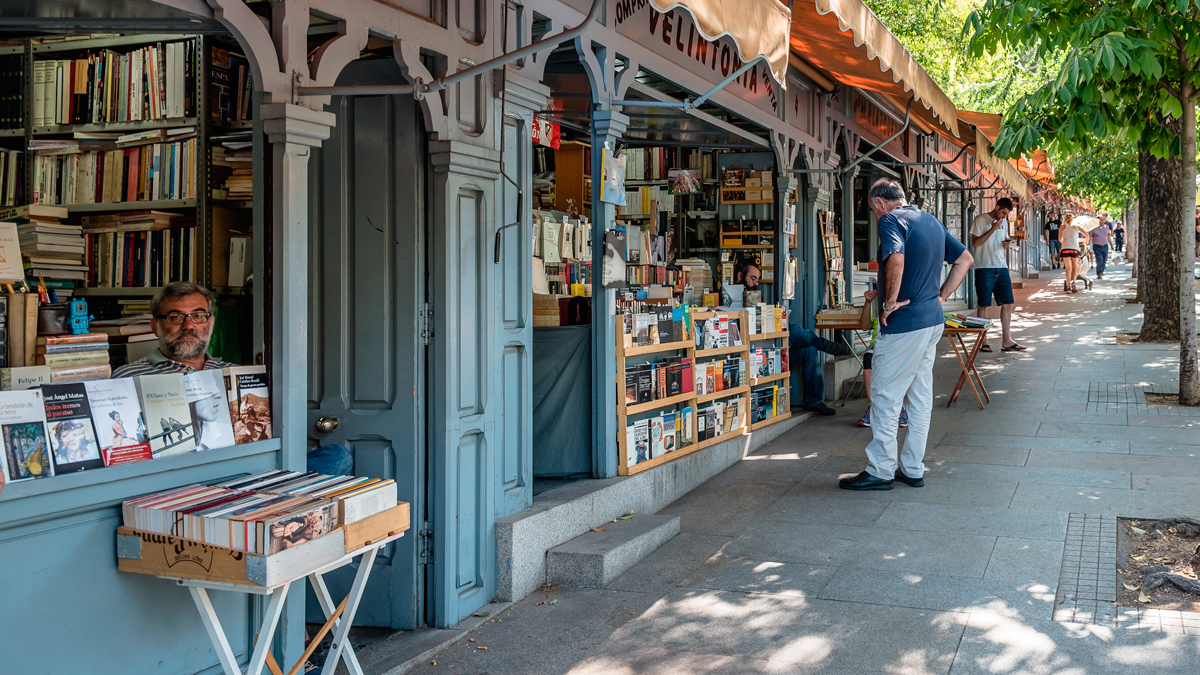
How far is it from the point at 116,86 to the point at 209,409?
8.07 feet

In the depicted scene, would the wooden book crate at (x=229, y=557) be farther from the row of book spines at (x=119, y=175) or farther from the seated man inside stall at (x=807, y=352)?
the seated man inside stall at (x=807, y=352)

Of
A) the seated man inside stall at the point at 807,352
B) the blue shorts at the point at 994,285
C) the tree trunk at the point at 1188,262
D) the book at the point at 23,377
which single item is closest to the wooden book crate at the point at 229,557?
the book at the point at 23,377

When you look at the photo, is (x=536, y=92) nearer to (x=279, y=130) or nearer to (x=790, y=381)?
(x=279, y=130)

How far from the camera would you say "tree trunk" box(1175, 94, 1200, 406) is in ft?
Answer: 27.0

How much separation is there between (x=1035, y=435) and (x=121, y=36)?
6781 mm

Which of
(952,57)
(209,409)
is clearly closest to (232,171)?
(209,409)

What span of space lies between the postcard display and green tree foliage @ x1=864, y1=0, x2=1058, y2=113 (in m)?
12.9

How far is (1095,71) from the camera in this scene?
678cm

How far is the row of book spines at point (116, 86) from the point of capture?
4688 mm

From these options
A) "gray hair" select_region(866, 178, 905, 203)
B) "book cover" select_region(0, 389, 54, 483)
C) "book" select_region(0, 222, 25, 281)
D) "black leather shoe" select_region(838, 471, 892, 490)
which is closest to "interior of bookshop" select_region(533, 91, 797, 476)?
"black leather shoe" select_region(838, 471, 892, 490)

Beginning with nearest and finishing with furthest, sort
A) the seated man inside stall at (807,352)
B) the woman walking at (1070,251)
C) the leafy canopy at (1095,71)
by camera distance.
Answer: the leafy canopy at (1095,71)
the seated man inside stall at (807,352)
the woman walking at (1070,251)

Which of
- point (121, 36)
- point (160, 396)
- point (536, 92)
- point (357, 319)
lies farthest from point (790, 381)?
point (160, 396)

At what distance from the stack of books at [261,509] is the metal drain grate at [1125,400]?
754cm

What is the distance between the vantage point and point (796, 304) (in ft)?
32.2
